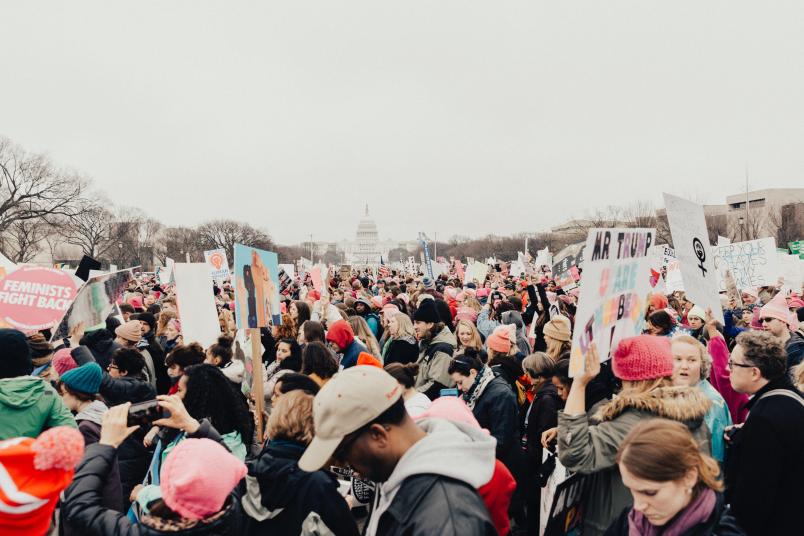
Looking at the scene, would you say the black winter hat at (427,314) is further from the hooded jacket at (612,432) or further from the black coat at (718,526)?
the black coat at (718,526)

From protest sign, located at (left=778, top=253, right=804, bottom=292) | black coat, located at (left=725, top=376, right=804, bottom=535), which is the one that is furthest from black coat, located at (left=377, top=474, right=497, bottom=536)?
protest sign, located at (left=778, top=253, right=804, bottom=292)

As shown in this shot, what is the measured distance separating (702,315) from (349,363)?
193 inches

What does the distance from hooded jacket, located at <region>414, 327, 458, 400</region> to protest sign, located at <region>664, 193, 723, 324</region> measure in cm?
243

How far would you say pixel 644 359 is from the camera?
323cm

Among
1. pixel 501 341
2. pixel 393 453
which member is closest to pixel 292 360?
pixel 501 341

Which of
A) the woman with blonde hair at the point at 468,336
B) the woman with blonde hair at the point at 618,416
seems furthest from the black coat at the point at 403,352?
the woman with blonde hair at the point at 618,416

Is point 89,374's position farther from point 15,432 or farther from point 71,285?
point 71,285

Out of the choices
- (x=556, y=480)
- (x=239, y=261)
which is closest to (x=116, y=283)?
(x=239, y=261)

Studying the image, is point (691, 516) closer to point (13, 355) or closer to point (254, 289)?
point (13, 355)

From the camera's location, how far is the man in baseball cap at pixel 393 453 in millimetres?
1856

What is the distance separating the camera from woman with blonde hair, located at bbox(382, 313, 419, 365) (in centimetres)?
709

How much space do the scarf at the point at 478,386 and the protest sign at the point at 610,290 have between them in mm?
1303

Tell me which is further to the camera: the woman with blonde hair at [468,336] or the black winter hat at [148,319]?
the black winter hat at [148,319]

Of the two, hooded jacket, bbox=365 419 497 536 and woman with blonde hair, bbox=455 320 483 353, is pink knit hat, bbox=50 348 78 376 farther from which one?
hooded jacket, bbox=365 419 497 536
